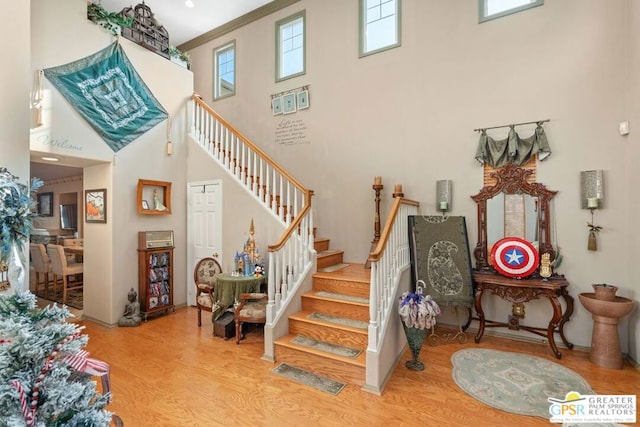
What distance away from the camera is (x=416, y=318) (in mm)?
3072

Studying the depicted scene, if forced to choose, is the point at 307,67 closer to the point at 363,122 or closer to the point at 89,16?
the point at 363,122

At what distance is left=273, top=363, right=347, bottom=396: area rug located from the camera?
9.22ft

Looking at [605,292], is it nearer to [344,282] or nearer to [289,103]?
[344,282]

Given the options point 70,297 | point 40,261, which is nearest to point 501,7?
point 70,297

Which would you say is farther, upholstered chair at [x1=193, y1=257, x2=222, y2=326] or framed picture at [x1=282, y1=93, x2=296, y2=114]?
framed picture at [x1=282, y1=93, x2=296, y2=114]

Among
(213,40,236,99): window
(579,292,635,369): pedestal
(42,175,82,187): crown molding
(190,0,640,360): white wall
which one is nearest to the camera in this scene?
(579,292,635,369): pedestal

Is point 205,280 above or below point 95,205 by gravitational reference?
below

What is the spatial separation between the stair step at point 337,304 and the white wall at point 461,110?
1.49 meters

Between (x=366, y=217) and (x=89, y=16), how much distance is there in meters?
5.04

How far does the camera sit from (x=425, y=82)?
4508mm

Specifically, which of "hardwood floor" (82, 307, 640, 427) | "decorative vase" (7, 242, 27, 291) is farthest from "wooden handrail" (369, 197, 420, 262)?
"decorative vase" (7, 242, 27, 291)

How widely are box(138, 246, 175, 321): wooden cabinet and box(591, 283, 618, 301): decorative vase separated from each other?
589 cm

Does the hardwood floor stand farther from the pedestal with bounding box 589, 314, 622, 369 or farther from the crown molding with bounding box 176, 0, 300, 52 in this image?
the crown molding with bounding box 176, 0, 300, 52

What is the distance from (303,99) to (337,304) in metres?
3.85
